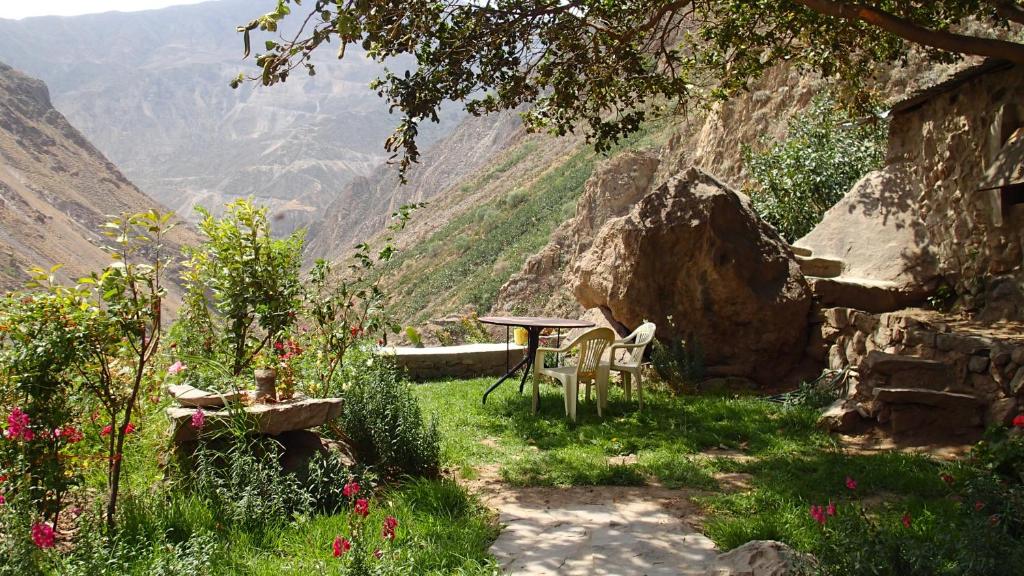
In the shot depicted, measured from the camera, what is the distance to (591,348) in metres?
6.31

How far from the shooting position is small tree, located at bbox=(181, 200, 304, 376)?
Answer: 4.39m

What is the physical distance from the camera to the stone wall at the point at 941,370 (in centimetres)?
507

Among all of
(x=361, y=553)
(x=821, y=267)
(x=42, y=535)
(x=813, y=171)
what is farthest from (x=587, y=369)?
(x=813, y=171)

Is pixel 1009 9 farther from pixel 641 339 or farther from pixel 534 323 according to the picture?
pixel 534 323

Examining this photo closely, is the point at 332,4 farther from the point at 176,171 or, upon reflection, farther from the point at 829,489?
the point at 176,171

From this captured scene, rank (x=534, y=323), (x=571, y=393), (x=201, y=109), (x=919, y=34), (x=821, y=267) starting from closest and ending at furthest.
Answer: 1. (x=919, y=34)
2. (x=571, y=393)
3. (x=534, y=323)
4. (x=821, y=267)
5. (x=201, y=109)

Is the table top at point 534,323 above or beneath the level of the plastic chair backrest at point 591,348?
above

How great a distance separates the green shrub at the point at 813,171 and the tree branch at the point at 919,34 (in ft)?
14.7

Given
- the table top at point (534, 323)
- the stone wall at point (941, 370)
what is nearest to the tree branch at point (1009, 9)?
the stone wall at point (941, 370)

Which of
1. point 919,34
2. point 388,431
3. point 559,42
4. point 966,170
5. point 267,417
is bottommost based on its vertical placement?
point 388,431

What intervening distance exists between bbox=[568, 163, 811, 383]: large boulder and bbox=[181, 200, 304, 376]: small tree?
4.35 meters

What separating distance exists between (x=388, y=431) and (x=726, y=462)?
230cm

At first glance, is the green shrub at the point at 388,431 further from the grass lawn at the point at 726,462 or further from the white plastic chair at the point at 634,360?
the white plastic chair at the point at 634,360

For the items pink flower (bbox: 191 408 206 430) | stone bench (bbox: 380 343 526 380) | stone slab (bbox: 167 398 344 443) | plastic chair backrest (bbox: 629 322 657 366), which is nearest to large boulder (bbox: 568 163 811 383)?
plastic chair backrest (bbox: 629 322 657 366)
